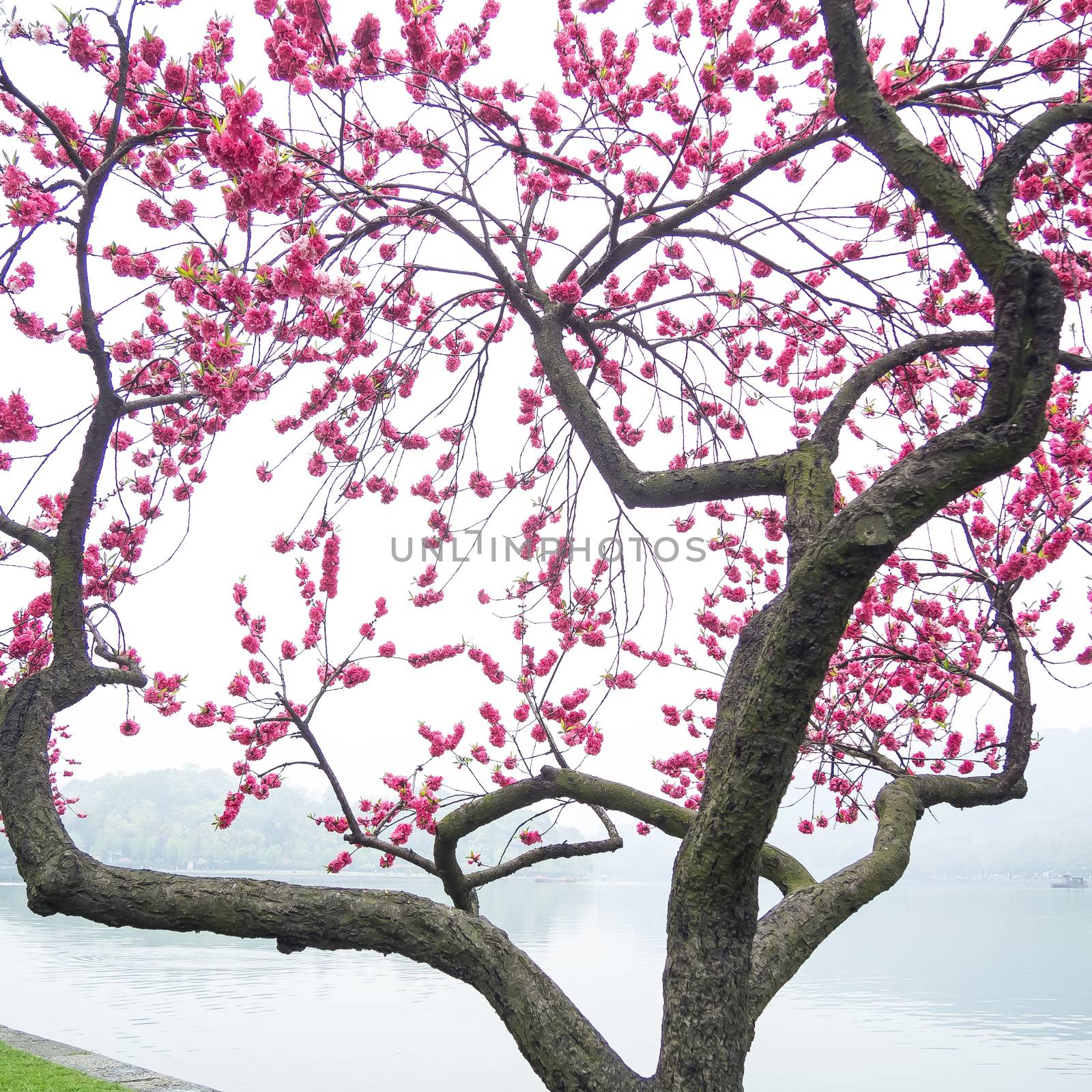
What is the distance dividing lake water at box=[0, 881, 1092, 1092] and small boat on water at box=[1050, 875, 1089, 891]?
57594 millimetres

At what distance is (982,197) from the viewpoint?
2.13 m

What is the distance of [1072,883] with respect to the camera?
81.0 metres

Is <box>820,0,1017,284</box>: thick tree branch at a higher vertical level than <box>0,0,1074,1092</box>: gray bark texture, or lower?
higher

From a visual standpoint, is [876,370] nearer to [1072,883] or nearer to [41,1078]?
[41,1078]

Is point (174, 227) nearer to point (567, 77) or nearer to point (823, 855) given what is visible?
point (567, 77)

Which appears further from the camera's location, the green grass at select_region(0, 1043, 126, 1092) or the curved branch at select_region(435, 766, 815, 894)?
the green grass at select_region(0, 1043, 126, 1092)

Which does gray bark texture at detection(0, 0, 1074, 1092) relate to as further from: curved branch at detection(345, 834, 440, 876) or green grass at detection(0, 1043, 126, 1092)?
green grass at detection(0, 1043, 126, 1092)

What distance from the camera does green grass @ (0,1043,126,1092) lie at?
6.38 meters

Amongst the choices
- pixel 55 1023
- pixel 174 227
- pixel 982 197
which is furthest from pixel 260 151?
pixel 55 1023

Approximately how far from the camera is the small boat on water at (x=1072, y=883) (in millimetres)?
79250

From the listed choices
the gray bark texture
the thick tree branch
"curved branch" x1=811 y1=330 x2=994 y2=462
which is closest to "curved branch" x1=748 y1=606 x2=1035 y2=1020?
the gray bark texture

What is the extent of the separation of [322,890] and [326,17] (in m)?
2.96

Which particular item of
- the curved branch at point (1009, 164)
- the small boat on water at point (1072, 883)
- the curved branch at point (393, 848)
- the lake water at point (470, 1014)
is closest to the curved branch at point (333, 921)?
the curved branch at point (393, 848)

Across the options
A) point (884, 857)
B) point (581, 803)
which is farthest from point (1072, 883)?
point (581, 803)
